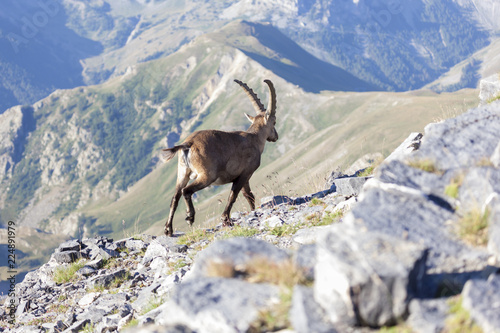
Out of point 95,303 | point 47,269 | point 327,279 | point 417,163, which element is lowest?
point 47,269

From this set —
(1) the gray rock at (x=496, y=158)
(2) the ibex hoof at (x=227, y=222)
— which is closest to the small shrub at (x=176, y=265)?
(2) the ibex hoof at (x=227, y=222)

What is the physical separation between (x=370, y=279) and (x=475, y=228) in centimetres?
180

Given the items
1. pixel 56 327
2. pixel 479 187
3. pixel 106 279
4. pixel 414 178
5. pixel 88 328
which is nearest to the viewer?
pixel 479 187

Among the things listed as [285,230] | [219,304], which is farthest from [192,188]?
[219,304]

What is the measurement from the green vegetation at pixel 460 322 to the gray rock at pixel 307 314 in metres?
1.24

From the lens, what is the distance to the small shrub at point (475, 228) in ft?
19.2

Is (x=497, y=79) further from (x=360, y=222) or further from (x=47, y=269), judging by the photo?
(x=47, y=269)

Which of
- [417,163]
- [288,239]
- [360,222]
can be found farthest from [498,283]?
[288,239]

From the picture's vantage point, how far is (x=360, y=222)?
5.85 metres

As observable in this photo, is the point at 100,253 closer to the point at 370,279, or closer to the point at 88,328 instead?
the point at 88,328

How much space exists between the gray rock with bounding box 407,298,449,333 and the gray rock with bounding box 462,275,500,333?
263 millimetres

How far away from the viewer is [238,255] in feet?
21.4

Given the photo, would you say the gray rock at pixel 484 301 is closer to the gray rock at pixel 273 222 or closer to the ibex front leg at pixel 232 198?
the gray rock at pixel 273 222

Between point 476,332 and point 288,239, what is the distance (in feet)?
21.4
